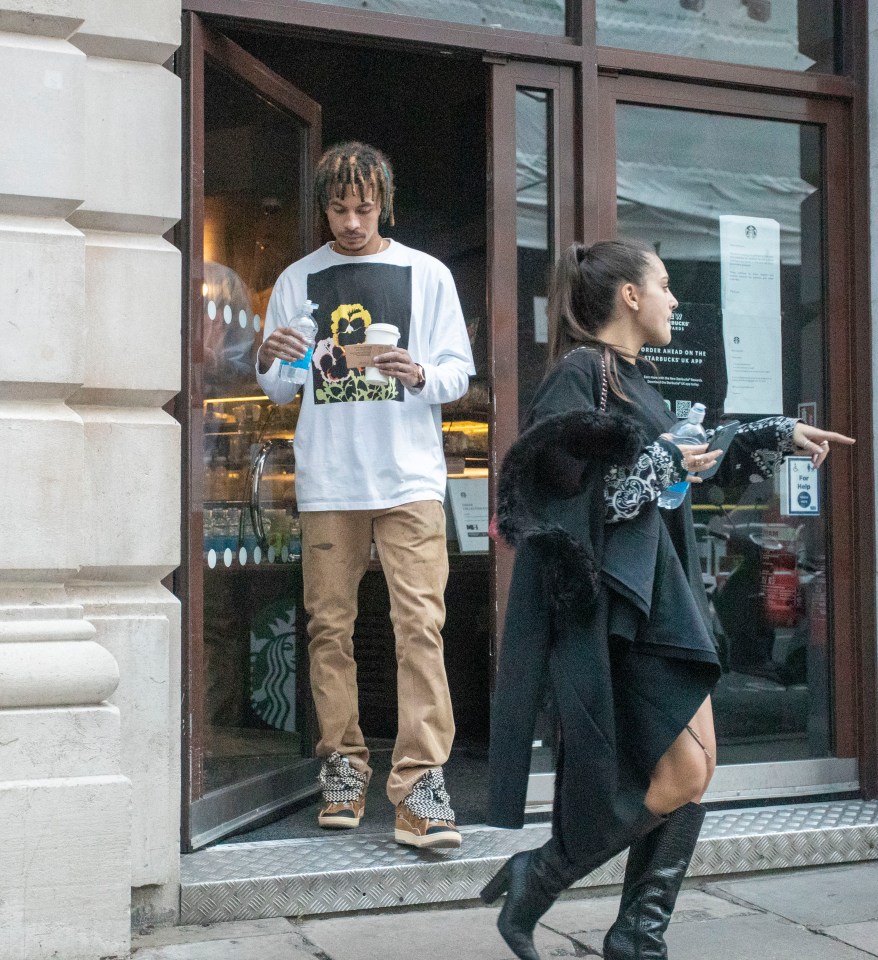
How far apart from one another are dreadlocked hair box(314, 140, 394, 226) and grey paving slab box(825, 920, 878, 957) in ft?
9.07

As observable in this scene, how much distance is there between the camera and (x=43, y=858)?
3471 mm

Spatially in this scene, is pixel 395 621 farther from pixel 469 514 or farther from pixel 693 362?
pixel 469 514

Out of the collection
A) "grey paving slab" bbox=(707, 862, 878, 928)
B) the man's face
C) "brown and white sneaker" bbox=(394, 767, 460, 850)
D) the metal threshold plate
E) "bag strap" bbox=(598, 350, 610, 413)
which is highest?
the man's face

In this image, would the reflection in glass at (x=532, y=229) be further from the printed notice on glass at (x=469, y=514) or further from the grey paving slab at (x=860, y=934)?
the grey paving slab at (x=860, y=934)

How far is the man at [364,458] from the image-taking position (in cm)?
433

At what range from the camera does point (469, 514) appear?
6320 millimetres

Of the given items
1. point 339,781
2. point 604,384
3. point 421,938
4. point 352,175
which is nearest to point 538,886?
point 421,938

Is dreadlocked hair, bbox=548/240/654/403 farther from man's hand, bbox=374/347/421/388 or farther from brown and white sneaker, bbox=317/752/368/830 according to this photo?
brown and white sneaker, bbox=317/752/368/830

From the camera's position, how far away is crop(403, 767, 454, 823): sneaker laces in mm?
4230

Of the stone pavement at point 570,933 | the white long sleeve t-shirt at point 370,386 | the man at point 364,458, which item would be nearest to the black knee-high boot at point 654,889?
the stone pavement at point 570,933

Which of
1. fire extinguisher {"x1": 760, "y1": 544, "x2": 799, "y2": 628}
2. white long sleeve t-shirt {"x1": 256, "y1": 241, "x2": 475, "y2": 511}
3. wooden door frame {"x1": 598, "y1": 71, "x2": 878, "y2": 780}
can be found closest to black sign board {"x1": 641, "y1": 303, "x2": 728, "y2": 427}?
wooden door frame {"x1": 598, "y1": 71, "x2": 878, "y2": 780}

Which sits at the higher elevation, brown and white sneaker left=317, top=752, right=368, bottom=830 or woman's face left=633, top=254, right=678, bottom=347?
woman's face left=633, top=254, right=678, bottom=347

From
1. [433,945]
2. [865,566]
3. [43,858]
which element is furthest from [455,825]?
[865,566]

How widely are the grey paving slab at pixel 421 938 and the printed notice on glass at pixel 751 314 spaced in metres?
2.27
